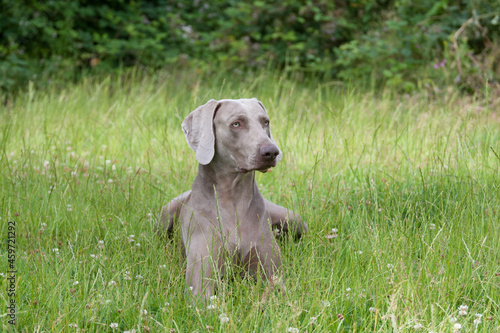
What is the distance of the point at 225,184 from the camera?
3.09 meters

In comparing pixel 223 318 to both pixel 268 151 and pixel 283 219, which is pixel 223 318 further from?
pixel 283 219

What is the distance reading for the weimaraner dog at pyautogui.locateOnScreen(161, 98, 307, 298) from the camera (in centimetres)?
293

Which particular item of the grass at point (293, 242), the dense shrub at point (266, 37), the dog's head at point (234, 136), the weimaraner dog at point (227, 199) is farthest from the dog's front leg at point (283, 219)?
the dense shrub at point (266, 37)

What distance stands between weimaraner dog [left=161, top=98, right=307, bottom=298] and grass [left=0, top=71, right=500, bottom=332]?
0.42 feet

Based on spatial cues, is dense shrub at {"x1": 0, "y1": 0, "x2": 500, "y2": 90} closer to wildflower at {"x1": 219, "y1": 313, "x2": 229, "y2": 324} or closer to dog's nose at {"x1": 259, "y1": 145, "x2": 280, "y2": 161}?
dog's nose at {"x1": 259, "y1": 145, "x2": 280, "y2": 161}

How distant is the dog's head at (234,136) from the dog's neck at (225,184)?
0.23 feet

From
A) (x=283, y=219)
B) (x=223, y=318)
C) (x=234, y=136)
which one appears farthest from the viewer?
(x=283, y=219)

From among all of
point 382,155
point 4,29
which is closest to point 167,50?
point 4,29

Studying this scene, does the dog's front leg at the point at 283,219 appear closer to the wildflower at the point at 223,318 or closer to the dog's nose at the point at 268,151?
the dog's nose at the point at 268,151

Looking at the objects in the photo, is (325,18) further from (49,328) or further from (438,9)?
(49,328)

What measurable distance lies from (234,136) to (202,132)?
202mm

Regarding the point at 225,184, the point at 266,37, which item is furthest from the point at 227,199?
the point at 266,37

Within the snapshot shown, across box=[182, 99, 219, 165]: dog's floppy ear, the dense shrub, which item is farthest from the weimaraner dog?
the dense shrub

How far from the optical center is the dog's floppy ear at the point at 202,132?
118 inches
